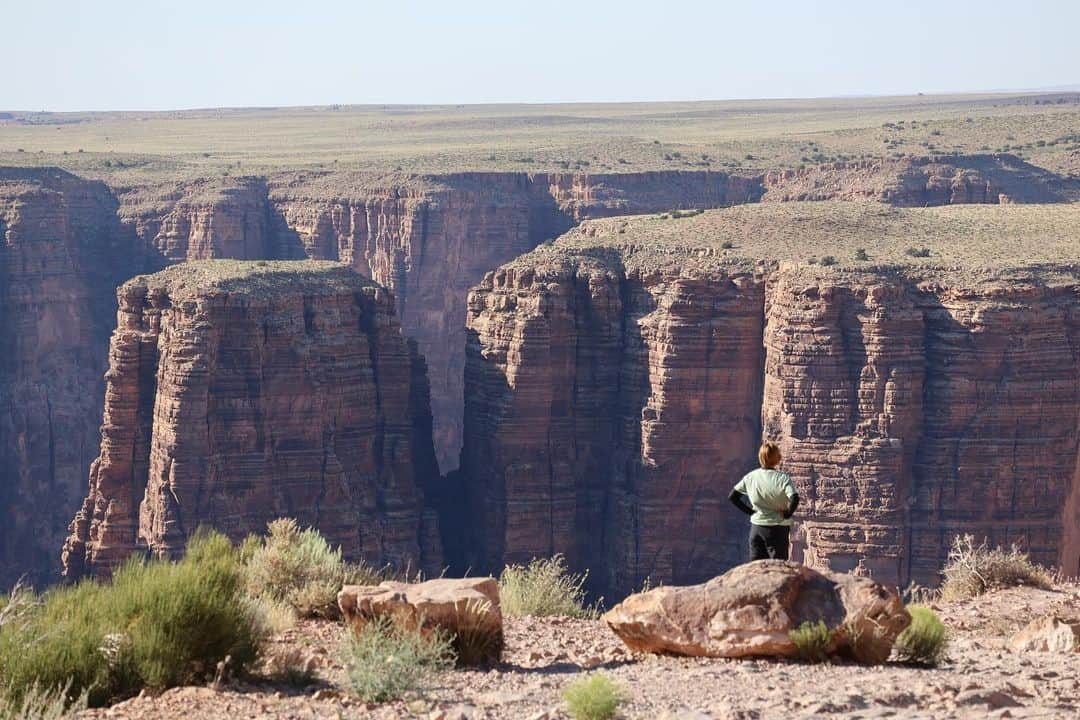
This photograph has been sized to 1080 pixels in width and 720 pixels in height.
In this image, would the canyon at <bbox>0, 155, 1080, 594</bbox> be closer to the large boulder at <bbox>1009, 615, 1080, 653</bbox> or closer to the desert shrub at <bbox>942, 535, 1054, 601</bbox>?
the desert shrub at <bbox>942, 535, 1054, 601</bbox>

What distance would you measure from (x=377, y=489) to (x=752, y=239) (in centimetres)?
1130

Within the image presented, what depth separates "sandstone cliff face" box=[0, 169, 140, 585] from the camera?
68.1 m

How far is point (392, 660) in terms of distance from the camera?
60.7 feet

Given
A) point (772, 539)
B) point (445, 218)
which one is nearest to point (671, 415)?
point (445, 218)

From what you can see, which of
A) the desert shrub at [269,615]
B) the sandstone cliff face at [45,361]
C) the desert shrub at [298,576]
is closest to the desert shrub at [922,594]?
the desert shrub at [298,576]

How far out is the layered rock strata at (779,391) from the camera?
47938 mm

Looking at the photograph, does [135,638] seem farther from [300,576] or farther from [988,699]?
[988,699]

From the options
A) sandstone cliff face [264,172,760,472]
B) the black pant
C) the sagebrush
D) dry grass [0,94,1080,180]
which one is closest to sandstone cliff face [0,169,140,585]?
sandstone cliff face [264,172,760,472]

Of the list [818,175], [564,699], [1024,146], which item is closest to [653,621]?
[564,699]

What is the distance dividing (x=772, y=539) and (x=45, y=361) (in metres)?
55.2

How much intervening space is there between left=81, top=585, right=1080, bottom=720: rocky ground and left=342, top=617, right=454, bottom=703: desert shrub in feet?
0.51

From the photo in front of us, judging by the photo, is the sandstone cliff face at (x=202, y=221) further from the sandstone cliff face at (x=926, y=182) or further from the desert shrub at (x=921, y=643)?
the desert shrub at (x=921, y=643)

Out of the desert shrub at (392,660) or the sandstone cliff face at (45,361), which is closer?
the desert shrub at (392,660)

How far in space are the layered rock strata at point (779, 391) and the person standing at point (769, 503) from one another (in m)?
26.9
